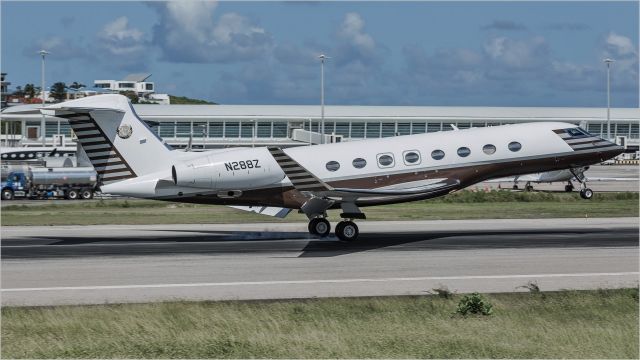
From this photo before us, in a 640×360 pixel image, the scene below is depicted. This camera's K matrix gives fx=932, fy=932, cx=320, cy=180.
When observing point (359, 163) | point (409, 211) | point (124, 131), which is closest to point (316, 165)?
point (359, 163)

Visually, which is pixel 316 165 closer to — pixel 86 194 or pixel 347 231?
pixel 347 231

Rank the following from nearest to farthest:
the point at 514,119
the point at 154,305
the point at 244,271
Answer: the point at 154,305 < the point at 244,271 < the point at 514,119

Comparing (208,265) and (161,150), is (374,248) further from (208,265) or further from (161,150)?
(161,150)

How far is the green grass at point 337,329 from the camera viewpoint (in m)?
13.0

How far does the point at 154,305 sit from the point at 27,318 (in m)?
2.29

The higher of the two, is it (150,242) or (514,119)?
(514,119)

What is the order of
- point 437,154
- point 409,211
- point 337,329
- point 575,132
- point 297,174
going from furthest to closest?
point 409,211, point 575,132, point 437,154, point 297,174, point 337,329

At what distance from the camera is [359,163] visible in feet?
95.8

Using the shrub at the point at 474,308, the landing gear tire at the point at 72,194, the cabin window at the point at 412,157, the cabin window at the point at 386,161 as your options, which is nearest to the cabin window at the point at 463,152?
the cabin window at the point at 412,157

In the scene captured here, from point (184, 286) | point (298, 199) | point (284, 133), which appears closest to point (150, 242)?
point (298, 199)

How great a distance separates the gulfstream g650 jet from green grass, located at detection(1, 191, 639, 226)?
8269mm

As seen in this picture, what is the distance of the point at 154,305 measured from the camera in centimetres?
1691

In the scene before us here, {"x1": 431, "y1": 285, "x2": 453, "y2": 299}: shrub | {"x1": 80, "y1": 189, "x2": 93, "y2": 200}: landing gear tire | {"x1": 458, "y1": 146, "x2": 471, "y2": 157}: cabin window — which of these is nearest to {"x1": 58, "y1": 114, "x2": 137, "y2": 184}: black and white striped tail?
{"x1": 458, "y1": 146, "x2": 471, "y2": 157}: cabin window

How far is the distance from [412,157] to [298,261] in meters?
7.30
